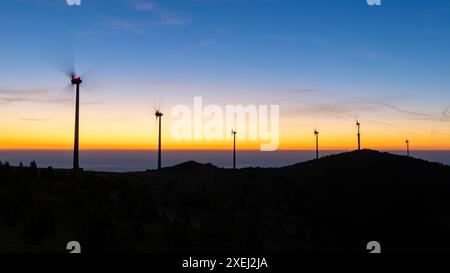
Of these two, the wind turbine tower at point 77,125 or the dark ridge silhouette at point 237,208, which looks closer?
the dark ridge silhouette at point 237,208

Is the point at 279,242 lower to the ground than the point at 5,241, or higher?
lower

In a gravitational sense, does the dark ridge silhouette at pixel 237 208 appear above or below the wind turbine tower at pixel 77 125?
below

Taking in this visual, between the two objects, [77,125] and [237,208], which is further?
[237,208]

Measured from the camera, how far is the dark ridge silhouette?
1003 inches

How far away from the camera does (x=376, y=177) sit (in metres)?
91.8

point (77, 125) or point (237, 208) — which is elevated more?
point (77, 125)

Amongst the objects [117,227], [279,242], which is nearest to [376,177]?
[279,242]

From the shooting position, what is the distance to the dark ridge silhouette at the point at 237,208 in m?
25.5

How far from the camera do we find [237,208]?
5481 cm

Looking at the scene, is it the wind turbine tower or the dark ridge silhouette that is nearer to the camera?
the dark ridge silhouette

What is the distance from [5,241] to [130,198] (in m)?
15.2
